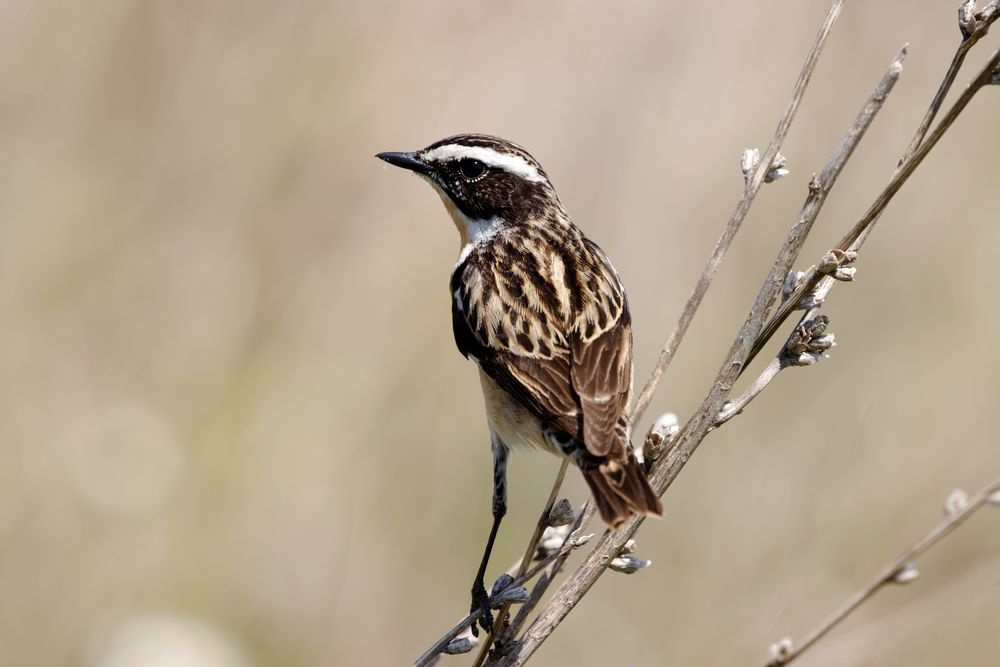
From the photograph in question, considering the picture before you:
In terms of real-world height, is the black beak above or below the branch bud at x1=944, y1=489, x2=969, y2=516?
above

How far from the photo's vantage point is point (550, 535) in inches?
149

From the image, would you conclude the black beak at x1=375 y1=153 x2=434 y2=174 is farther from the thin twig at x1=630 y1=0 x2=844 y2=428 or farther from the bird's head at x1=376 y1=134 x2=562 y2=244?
the thin twig at x1=630 y1=0 x2=844 y2=428

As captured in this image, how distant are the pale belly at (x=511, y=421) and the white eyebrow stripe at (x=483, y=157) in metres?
1.03

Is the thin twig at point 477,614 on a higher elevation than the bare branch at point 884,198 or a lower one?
lower

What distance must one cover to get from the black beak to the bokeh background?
1.35 meters

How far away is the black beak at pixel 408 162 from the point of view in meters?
5.09

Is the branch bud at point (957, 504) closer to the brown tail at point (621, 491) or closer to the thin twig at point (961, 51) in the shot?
the brown tail at point (621, 491)

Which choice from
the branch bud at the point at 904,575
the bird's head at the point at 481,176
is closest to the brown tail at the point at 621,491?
the branch bud at the point at 904,575

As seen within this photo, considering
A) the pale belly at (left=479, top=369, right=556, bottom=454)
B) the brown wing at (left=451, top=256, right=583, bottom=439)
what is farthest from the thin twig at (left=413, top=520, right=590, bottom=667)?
the pale belly at (left=479, top=369, right=556, bottom=454)

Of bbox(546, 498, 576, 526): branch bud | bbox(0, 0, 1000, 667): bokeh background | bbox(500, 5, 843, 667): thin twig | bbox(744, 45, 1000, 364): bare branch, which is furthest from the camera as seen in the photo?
bbox(0, 0, 1000, 667): bokeh background

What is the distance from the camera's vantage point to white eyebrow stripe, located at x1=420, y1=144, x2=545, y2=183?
16.5 ft

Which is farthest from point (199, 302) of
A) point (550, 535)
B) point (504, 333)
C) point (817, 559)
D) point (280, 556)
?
point (817, 559)

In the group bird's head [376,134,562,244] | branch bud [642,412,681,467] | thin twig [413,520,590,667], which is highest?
bird's head [376,134,562,244]

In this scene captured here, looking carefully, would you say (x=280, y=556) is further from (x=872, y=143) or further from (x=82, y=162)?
(x=872, y=143)
